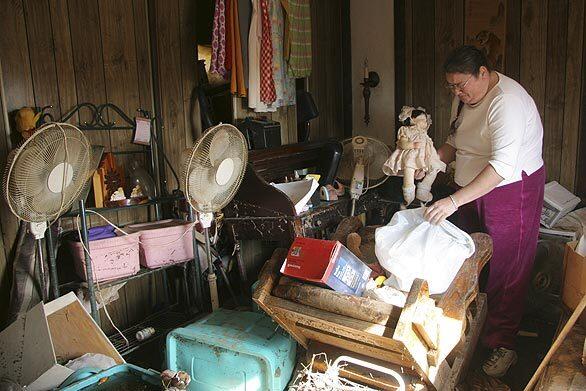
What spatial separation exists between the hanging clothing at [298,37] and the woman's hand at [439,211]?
176 cm

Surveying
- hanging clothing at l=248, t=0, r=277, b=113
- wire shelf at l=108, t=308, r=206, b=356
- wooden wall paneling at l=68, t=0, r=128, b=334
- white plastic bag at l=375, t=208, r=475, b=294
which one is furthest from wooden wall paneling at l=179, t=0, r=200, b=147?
white plastic bag at l=375, t=208, r=475, b=294

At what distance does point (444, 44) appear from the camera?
149 inches

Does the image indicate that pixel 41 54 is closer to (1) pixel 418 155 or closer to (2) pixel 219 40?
(2) pixel 219 40

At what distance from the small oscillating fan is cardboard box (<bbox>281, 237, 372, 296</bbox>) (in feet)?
1.89

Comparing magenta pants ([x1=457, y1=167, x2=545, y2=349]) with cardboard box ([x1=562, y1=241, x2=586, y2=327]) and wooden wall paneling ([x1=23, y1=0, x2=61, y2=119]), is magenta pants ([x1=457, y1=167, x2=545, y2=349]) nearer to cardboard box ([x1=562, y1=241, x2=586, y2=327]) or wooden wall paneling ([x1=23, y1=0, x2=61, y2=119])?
cardboard box ([x1=562, y1=241, x2=586, y2=327])

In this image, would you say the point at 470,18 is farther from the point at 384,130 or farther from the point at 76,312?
the point at 76,312

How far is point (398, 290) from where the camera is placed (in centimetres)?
213

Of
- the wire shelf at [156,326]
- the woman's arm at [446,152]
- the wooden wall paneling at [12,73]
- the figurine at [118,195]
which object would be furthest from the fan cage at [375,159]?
the wooden wall paneling at [12,73]

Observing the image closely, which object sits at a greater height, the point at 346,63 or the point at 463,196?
the point at 346,63

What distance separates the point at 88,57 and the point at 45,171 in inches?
36.9

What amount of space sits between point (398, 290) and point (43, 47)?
6.92 ft

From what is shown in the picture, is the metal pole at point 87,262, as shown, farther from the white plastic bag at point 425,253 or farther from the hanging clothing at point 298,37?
the hanging clothing at point 298,37

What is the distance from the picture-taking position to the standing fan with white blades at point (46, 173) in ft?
6.30

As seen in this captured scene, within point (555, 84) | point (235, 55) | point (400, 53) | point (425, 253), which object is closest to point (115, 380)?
point (425, 253)
